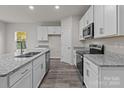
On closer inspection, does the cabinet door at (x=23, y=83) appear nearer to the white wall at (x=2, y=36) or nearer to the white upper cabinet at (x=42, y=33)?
the white upper cabinet at (x=42, y=33)

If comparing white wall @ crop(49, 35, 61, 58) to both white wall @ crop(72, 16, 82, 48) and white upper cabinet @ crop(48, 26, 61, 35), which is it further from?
white wall @ crop(72, 16, 82, 48)

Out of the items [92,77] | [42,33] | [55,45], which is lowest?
[92,77]

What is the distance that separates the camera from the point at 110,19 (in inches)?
90.4

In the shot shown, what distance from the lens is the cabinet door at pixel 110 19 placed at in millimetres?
2113

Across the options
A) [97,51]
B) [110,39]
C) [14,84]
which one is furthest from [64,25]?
[14,84]

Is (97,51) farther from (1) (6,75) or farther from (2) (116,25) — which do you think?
(1) (6,75)

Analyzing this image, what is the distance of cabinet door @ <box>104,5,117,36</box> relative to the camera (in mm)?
2113

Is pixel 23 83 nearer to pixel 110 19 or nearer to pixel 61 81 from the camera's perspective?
pixel 110 19

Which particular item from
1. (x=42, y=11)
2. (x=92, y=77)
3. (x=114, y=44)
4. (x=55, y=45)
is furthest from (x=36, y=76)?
(x=55, y=45)

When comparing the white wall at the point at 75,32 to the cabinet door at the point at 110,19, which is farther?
the white wall at the point at 75,32

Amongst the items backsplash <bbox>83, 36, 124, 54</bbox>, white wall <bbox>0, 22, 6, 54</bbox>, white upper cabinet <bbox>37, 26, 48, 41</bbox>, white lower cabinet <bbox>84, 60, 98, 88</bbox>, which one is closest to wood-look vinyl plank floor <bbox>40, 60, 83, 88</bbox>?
white lower cabinet <bbox>84, 60, 98, 88</bbox>

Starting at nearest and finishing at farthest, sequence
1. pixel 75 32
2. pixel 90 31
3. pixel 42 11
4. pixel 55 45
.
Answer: pixel 90 31
pixel 42 11
pixel 75 32
pixel 55 45

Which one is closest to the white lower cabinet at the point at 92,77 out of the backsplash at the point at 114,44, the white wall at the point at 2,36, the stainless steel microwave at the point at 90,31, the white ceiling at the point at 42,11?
the backsplash at the point at 114,44
